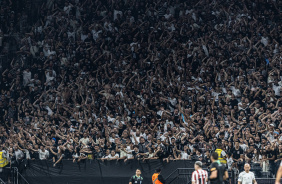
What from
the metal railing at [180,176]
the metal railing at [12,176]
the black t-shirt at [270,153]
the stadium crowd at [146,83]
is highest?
the stadium crowd at [146,83]

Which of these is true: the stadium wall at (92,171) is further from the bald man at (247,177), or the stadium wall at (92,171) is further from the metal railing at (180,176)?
the bald man at (247,177)

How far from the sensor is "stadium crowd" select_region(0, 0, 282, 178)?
23.0 m

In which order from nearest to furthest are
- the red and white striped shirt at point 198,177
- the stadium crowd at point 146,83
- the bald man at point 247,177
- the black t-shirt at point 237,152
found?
the red and white striped shirt at point 198,177 → the bald man at point 247,177 → the black t-shirt at point 237,152 → the stadium crowd at point 146,83

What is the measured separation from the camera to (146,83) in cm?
2705

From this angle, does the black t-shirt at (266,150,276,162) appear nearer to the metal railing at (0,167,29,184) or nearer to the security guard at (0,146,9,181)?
the metal railing at (0,167,29,184)

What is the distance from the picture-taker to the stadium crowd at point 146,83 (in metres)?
23.0

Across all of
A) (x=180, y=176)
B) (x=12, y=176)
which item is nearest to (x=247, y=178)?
(x=180, y=176)

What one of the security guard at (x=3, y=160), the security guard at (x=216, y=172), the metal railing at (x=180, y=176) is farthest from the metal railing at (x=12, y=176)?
the security guard at (x=216, y=172)

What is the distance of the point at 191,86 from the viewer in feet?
85.2

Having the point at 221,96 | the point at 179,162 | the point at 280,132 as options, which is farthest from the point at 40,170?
the point at 280,132

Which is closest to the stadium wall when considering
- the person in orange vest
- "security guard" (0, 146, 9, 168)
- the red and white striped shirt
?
"security guard" (0, 146, 9, 168)

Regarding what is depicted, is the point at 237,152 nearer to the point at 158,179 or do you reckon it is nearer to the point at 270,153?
the point at 270,153

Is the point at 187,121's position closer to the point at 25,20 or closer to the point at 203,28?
the point at 203,28

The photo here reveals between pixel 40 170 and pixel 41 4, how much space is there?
1282 cm
